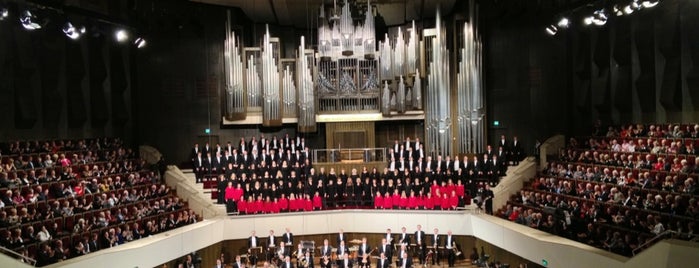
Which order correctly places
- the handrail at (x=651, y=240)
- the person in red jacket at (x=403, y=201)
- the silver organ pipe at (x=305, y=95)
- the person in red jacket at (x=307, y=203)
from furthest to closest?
the silver organ pipe at (x=305, y=95)
the person in red jacket at (x=307, y=203)
the person in red jacket at (x=403, y=201)
the handrail at (x=651, y=240)

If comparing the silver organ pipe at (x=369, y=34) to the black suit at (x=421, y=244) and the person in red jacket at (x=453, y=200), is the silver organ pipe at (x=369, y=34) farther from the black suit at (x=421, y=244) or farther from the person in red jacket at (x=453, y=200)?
the black suit at (x=421, y=244)

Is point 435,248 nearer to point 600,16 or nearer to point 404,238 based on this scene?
point 404,238

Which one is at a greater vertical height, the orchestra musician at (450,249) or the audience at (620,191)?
the audience at (620,191)

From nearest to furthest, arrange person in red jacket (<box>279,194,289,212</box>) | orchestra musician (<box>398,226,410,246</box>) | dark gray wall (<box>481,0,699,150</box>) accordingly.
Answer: dark gray wall (<box>481,0,699,150</box>) < orchestra musician (<box>398,226,410,246</box>) < person in red jacket (<box>279,194,289,212</box>)

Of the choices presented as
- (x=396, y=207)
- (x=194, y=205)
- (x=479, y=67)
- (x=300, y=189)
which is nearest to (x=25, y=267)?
(x=194, y=205)

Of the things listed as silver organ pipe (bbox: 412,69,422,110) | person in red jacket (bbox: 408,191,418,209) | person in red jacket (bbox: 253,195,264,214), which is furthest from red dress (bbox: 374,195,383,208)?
silver organ pipe (bbox: 412,69,422,110)

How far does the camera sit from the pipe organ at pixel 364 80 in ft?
53.8

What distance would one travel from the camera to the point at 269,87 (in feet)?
57.0

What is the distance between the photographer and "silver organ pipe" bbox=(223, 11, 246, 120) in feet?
56.4

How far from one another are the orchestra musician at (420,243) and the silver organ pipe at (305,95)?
4.87 m

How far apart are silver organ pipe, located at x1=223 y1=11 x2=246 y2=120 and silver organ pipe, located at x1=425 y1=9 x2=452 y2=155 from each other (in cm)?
507

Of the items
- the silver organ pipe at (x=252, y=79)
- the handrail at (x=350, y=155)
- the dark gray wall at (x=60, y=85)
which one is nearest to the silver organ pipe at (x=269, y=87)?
the silver organ pipe at (x=252, y=79)

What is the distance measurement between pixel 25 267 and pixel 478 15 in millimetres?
11829

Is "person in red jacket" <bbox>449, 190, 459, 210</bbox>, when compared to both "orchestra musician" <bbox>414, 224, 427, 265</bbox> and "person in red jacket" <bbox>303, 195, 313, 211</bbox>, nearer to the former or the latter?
"orchestra musician" <bbox>414, 224, 427, 265</bbox>
